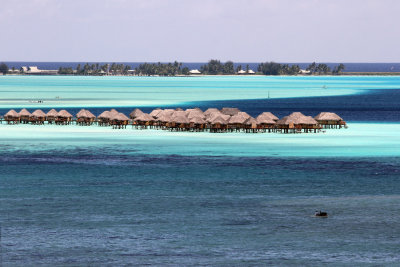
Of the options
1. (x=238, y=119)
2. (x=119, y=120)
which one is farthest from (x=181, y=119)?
(x=119, y=120)

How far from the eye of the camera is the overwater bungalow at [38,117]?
104m

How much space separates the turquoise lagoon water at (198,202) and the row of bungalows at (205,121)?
9.91 meters

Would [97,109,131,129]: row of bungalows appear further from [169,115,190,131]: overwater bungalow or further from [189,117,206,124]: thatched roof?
[189,117,206,124]: thatched roof

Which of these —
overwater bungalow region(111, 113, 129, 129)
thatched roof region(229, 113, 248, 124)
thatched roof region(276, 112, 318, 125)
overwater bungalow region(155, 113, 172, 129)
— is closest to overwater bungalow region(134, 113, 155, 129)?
overwater bungalow region(155, 113, 172, 129)

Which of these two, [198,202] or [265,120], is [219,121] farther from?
[198,202]

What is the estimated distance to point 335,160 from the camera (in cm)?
6575

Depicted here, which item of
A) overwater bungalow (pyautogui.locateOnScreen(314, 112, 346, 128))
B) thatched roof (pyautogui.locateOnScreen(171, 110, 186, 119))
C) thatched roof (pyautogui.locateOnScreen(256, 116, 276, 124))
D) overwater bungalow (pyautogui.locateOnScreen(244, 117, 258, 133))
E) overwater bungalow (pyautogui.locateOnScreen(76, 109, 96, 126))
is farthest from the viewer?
overwater bungalow (pyautogui.locateOnScreen(76, 109, 96, 126))

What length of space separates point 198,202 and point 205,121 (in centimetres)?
4783

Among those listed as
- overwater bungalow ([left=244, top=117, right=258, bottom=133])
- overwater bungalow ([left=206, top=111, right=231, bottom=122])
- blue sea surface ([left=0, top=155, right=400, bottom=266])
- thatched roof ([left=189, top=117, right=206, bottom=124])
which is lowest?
blue sea surface ([left=0, top=155, right=400, bottom=266])

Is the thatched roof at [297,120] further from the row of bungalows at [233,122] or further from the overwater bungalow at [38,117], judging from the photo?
the overwater bungalow at [38,117]

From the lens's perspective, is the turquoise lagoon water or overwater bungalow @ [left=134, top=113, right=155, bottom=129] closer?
the turquoise lagoon water

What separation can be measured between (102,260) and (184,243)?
445cm

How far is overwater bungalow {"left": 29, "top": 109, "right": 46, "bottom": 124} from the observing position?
340 feet

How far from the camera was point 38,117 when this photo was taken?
104 metres
